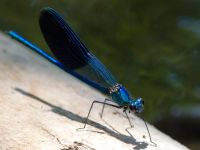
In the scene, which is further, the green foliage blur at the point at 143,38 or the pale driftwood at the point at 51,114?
the green foliage blur at the point at 143,38

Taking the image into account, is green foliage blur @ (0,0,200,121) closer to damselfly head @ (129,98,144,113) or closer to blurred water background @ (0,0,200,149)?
blurred water background @ (0,0,200,149)

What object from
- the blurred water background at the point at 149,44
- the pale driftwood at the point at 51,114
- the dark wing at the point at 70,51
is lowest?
the pale driftwood at the point at 51,114

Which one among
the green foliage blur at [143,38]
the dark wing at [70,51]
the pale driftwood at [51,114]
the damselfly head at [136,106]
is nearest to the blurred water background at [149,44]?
the green foliage blur at [143,38]

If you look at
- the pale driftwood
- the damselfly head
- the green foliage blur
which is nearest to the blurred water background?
the green foliage blur

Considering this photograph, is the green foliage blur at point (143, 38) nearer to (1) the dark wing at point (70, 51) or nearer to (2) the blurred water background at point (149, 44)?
(2) the blurred water background at point (149, 44)

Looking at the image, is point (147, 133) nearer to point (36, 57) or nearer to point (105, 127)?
point (105, 127)

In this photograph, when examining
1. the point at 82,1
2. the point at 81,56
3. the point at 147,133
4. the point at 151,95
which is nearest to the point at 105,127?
the point at 147,133

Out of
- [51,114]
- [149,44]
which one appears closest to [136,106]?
[51,114]
